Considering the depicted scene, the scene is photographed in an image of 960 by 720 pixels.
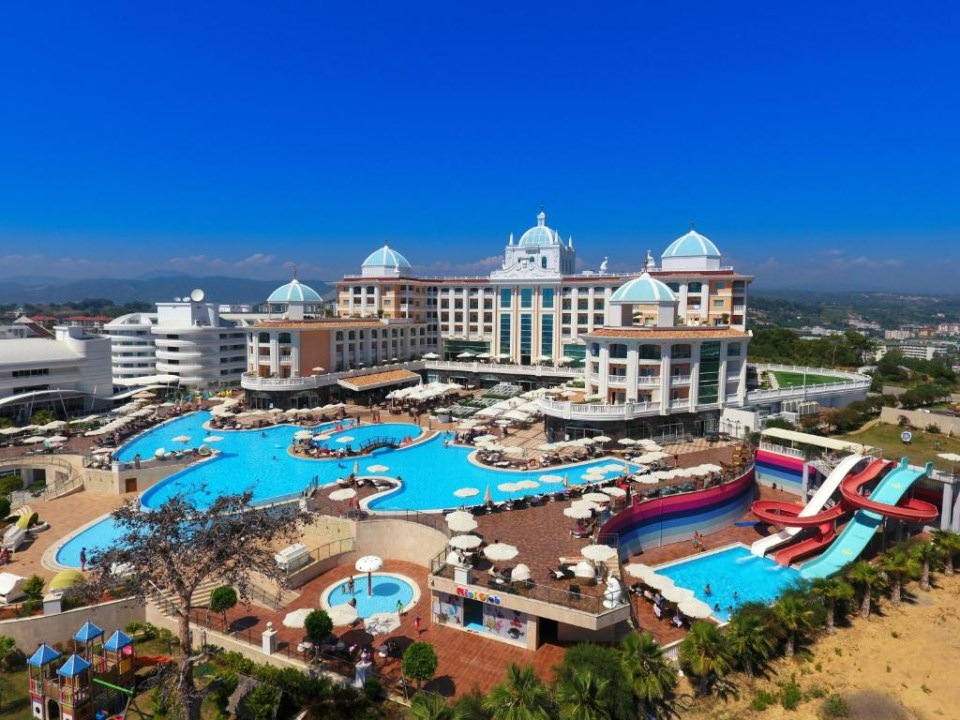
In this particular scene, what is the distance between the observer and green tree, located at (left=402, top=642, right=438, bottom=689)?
669 inches

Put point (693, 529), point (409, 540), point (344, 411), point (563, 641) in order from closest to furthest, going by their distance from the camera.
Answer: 1. point (563, 641)
2. point (409, 540)
3. point (693, 529)
4. point (344, 411)

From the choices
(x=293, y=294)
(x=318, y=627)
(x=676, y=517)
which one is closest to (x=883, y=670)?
(x=676, y=517)

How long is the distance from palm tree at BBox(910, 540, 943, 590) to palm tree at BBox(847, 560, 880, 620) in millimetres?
3089

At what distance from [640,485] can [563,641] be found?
1299 centimetres

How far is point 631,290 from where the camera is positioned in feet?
154

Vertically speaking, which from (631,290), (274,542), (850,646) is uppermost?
(631,290)

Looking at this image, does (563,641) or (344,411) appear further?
(344,411)

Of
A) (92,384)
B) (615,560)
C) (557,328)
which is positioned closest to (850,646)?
(615,560)

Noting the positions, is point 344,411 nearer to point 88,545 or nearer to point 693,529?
point 88,545

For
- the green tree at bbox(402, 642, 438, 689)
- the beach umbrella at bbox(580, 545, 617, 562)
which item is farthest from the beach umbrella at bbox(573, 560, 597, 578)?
the green tree at bbox(402, 642, 438, 689)

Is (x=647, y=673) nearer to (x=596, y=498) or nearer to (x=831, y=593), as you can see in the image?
(x=831, y=593)

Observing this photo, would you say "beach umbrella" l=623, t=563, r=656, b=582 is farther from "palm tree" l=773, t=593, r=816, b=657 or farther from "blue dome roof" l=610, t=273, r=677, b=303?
"blue dome roof" l=610, t=273, r=677, b=303

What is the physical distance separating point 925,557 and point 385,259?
64650 millimetres

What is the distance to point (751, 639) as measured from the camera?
756 inches
